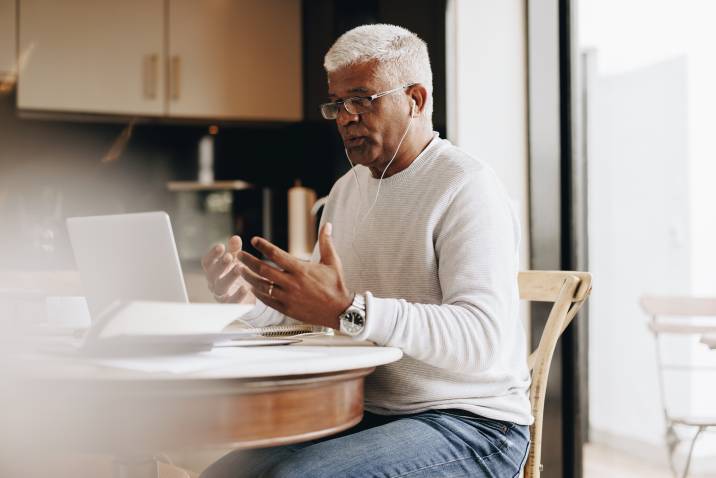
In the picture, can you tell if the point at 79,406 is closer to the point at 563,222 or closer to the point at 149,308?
the point at 149,308

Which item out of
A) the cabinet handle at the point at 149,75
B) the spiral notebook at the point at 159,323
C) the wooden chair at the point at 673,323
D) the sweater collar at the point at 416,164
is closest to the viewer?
the spiral notebook at the point at 159,323

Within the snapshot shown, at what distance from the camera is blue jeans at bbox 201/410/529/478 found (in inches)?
47.4

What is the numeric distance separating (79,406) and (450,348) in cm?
55

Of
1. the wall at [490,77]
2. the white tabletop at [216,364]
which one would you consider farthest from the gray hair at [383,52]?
the wall at [490,77]

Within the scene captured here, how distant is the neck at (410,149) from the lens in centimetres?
158

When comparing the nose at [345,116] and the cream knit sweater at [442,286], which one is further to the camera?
the nose at [345,116]

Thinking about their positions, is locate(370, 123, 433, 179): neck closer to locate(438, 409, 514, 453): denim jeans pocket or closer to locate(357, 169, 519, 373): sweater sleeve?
locate(357, 169, 519, 373): sweater sleeve

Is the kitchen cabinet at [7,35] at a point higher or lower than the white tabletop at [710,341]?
higher

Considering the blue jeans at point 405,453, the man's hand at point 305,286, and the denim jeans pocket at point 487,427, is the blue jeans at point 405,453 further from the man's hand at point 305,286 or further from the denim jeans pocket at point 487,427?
the man's hand at point 305,286

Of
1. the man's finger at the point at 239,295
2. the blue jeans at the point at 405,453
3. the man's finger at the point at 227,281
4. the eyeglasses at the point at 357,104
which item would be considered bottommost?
the blue jeans at the point at 405,453

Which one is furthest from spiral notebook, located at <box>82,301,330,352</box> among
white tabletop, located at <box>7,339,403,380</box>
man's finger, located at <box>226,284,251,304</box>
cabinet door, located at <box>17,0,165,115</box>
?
cabinet door, located at <box>17,0,165,115</box>

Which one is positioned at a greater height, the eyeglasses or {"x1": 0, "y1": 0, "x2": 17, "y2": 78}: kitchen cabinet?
{"x1": 0, "y1": 0, "x2": 17, "y2": 78}: kitchen cabinet

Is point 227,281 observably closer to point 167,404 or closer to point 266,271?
point 266,271

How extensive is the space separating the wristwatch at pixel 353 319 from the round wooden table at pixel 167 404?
2.8 inches
